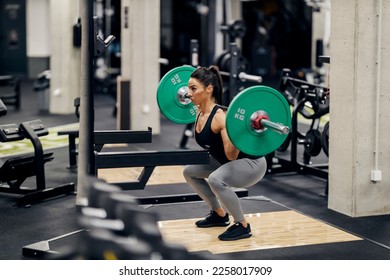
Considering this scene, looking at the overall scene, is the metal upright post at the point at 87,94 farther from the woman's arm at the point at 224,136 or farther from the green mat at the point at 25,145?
the green mat at the point at 25,145

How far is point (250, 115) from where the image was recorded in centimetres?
396

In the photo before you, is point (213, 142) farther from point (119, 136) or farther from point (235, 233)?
point (119, 136)

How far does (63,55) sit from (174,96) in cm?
615

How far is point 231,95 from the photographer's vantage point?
6996mm

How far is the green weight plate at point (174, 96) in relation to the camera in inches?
192

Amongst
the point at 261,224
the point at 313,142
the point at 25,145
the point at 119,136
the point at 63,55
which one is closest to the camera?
the point at 261,224

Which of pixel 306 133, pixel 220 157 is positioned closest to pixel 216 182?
pixel 220 157

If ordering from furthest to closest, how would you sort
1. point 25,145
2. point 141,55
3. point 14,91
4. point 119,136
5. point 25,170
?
point 14,91 < point 141,55 < point 25,145 < point 25,170 < point 119,136

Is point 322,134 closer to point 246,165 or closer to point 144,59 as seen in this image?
point 246,165

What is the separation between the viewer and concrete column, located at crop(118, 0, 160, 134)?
8.63 m

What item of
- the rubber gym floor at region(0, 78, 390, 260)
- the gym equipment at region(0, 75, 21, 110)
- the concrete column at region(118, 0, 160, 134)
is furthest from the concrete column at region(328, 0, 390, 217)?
the gym equipment at region(0, 75, 21, 110)

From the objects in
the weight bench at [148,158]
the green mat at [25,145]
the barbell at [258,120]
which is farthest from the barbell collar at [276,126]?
the green mat at [25,145]
